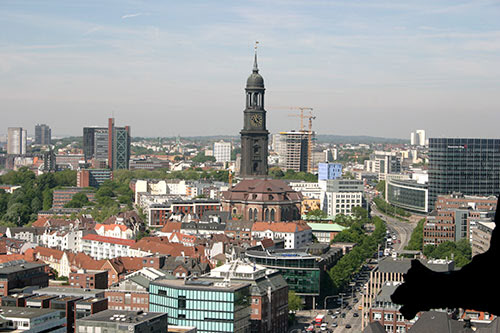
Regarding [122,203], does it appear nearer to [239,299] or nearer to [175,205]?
[175,205]

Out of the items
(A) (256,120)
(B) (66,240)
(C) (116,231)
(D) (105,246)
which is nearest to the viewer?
(D) (105,246)

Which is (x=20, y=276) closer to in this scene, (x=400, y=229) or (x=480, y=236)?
(x=480, y=236)

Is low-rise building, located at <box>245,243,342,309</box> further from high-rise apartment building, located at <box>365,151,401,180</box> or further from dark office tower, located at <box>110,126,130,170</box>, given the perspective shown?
dark office tower, located at <box>110,126,130,170</box>

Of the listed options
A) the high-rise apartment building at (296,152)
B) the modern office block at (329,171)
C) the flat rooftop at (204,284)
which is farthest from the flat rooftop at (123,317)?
the high-rise apartment building at (296,152)

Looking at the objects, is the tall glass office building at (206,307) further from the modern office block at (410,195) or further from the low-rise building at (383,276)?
the modern office block at (410,195)

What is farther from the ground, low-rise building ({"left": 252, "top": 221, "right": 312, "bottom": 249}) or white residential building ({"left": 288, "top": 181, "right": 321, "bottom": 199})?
white residential building ({"left": 288, "top": 181, "right": 321, "bottom": 199})

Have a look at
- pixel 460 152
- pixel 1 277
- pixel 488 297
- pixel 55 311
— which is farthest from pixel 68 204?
pixel 488 297

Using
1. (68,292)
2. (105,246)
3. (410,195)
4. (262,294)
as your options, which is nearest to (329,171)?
(410,195)

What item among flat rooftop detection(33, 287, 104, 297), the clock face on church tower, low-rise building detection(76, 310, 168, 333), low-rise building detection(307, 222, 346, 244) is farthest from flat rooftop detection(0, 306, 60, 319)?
the clock face on church tower
